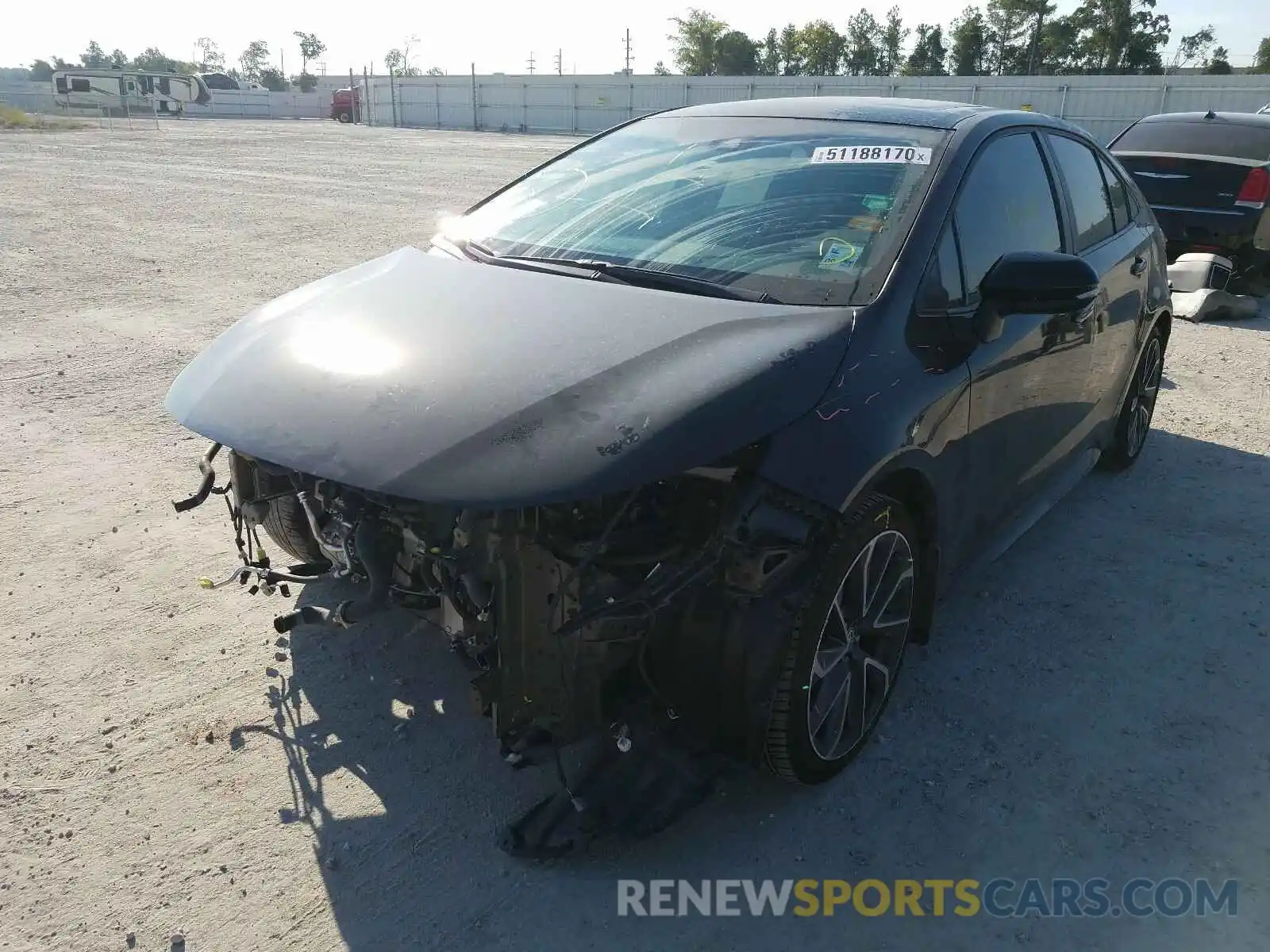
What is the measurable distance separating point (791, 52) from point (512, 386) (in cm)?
8282

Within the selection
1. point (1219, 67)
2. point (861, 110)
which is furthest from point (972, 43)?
point (861, 110)

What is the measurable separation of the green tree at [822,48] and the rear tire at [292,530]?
78.1m

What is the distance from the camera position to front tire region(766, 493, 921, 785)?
98.4 inches

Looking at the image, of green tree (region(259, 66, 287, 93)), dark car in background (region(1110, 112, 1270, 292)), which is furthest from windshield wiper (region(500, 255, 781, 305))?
green tree (region(259, 66, 287, 93))

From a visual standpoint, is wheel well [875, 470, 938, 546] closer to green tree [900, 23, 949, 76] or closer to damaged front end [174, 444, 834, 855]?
damaged front end [174, 444, 834, 855]

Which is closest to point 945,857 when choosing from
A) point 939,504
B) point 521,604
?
point 939,504

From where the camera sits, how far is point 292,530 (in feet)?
10.8

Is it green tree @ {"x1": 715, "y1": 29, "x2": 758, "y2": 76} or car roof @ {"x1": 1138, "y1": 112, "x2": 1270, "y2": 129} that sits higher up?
green tree @ {"x1": 715, "y1": 29, "x2": 758, "y2": 76}

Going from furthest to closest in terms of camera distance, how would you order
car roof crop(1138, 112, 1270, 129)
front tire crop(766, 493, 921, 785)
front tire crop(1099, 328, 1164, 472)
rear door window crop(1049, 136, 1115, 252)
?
car roof crop(1138, 112, 1270, 129)
front tire crop(1099, 328, 1164, 472)
rear door window crop(1049, 136, 1115, 252)
front tire crop(766, 493, 921, 785)

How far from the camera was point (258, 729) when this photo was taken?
2967mm

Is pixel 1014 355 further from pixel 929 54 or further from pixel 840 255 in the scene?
pixel 929 54

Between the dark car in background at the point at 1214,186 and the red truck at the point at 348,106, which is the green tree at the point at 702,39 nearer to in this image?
the red truck at the point at 348,106

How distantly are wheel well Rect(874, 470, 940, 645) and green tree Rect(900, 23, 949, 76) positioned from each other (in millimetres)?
73955

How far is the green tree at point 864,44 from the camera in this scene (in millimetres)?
73750
